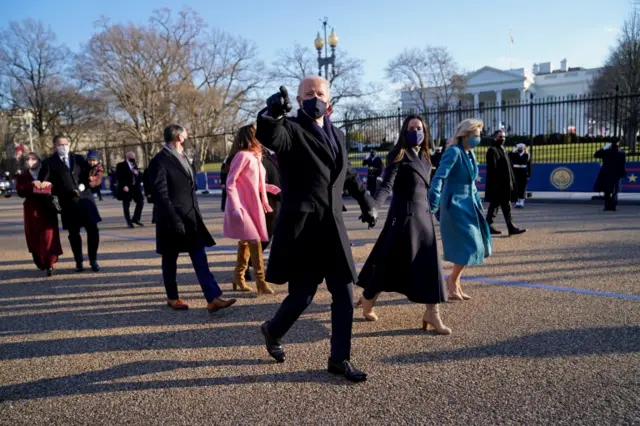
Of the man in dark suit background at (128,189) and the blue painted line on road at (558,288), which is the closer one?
the blue painted line on road at (558,288)

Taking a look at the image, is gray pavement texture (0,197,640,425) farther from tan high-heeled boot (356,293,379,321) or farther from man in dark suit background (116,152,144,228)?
man in dark suit background (116,152,144,228)

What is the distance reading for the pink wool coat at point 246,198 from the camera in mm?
5266

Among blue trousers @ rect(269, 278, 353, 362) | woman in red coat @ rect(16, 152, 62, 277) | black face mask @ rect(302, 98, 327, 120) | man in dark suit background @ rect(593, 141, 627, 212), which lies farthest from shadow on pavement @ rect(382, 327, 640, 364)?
man in dark suit background @ rect(593, 141, 627, 212)

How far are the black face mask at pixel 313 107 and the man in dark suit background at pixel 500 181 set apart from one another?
634 cm

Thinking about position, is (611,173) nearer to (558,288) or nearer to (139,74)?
(558,288)

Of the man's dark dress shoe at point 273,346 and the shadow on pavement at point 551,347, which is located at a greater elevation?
the man's dark dress shoe at point 273,346

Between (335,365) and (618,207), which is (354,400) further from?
(618,207)

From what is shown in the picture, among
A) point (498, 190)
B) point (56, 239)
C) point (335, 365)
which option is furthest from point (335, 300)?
point (498, 190)

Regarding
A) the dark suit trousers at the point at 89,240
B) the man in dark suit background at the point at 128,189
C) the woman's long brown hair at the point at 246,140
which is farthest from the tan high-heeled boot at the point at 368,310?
the man in dark suit background at the point at 128,189

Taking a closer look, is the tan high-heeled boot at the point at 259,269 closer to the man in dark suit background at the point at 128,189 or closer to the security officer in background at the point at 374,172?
the man in dark suit background at the point at 128,189

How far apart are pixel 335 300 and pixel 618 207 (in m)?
12.1

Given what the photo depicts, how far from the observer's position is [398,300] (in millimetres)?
4922

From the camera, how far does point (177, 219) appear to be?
4.65m

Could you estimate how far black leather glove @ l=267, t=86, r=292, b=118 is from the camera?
259 centimetres
